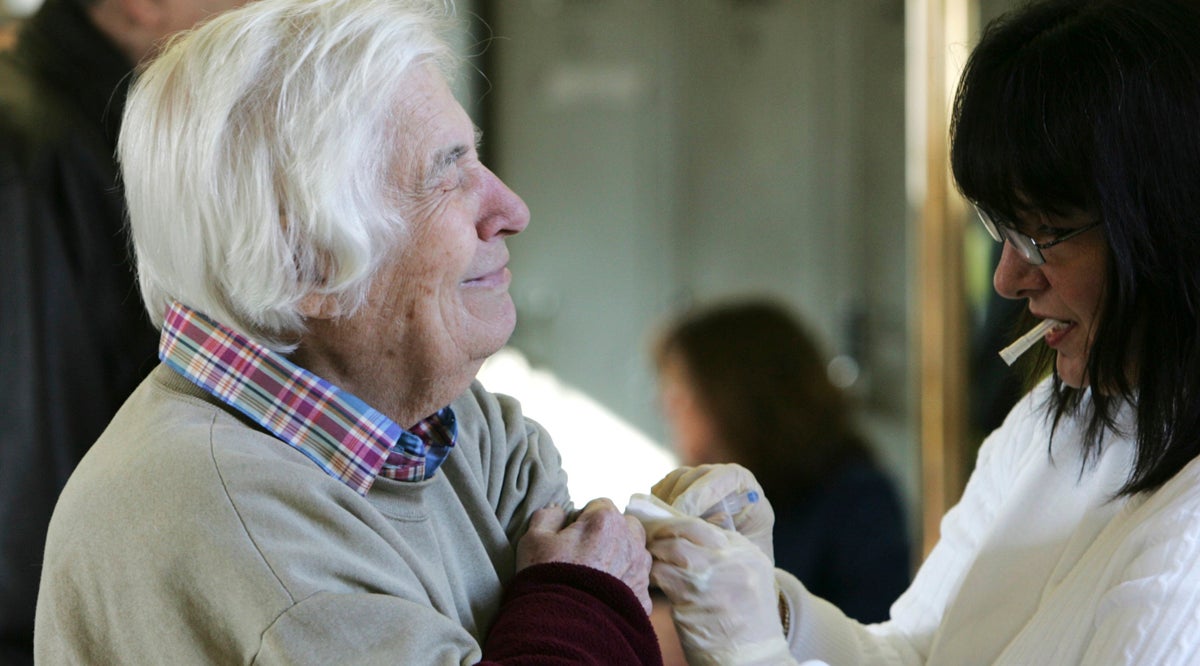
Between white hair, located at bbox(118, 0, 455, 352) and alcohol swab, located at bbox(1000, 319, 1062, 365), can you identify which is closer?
white hair, located at bbox(118, 0, 455, 352)

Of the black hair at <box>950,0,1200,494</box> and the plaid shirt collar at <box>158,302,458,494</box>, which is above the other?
the black hair at <box>950,0,1200,494</box>

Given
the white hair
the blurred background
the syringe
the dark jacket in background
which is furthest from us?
the blurred background

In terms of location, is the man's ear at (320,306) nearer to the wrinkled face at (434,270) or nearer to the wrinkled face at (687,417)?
the wrinkled face at (434,270)

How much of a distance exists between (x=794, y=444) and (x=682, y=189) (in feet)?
4.35

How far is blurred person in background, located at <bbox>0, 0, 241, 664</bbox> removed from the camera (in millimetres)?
1686

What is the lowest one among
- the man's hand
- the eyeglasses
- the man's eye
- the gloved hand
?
the gloved hand

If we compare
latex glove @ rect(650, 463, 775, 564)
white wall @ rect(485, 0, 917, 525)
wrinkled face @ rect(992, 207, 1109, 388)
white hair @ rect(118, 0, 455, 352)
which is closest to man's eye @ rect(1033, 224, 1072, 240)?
wrinkled face @ rect(992, 207, 1109, 388)

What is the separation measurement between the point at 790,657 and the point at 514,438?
0.39 meters

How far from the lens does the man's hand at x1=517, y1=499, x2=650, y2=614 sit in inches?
43.4

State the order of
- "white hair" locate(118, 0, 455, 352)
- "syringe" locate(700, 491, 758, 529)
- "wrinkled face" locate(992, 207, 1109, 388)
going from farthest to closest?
"syringe" locate(700, 491, 758, 529) → "wrinkled face" locate(992, 207, 1109, 388) → "white hair" locate(118, 0, 455, 352)

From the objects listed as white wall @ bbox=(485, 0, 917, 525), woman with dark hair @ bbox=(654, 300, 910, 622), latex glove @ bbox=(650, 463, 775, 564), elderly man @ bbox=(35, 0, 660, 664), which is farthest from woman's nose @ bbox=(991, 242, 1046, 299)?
white wall @ bbox=(485, 0, 917, 525)

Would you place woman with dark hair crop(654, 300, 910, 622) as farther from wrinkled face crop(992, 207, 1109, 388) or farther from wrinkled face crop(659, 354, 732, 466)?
wrinkled face crop(992, 207, 1109, 388)

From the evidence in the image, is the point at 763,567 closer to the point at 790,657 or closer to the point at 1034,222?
the point at 790,657

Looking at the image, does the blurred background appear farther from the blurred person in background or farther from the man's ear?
the man's ear
